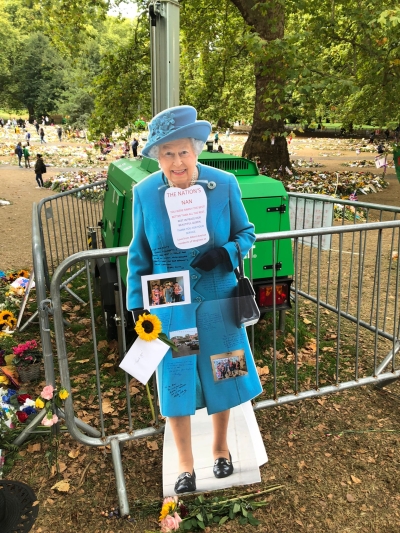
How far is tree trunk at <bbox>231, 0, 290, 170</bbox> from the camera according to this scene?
330 inches

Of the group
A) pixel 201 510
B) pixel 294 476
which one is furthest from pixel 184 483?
pixel 294 476

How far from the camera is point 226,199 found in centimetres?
256

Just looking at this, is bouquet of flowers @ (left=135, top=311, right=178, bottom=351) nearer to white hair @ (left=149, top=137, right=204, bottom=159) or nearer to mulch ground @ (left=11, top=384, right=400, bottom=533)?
white hair @ (left=149, top=137, right=204, bottom=159)

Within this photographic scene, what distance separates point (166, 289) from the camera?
2.50 meters

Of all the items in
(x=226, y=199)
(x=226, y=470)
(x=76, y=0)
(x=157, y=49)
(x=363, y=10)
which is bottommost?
(x=226, y=470)

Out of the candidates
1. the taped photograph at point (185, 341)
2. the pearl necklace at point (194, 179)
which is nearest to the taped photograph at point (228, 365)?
the taped photograph at point (185, 341)

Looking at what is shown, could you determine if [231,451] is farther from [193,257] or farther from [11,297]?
[11,297]

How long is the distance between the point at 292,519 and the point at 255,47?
7.41 metres

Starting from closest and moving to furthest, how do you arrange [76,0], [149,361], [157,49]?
1. [149,361]
2. [157,49]
3. [76,0]

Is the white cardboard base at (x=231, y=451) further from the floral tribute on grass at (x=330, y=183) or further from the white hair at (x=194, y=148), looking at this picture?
the floral tribute on grass at (x=330, y=183)

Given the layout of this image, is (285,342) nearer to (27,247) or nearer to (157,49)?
(157,49)

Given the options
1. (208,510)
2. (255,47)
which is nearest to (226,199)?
(208,510)

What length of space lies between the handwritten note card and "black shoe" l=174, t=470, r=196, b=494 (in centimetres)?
71

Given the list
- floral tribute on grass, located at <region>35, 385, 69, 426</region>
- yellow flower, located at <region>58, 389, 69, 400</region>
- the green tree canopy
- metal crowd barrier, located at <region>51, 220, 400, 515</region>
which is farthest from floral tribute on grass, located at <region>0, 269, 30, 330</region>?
the green tree canopy
